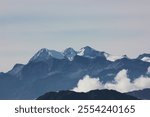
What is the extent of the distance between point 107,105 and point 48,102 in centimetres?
486

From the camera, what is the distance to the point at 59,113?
3331 centimetres

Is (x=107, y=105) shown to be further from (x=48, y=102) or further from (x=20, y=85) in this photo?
(x=20, y=85)

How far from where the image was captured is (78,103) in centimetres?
3522

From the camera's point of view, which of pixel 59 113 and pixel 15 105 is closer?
pixel 59 113

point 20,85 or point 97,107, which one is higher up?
point 20,85

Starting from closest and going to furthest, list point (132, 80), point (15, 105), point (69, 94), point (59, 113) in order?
point (59, 113), point (15, 105), point (132, 80), point (69, 94)

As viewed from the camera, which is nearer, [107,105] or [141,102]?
[107,105]

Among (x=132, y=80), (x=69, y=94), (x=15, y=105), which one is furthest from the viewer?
(x=69, y=94)

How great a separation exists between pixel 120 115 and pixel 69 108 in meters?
4.09

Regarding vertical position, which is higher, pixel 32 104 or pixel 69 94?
pixel 69 94

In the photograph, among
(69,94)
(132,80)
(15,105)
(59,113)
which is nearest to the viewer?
(59,113)

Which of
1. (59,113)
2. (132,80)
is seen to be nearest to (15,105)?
(59,113)

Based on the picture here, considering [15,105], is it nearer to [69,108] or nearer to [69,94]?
[69,108]

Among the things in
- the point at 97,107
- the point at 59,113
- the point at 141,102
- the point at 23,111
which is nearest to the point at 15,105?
the point at 23,111
